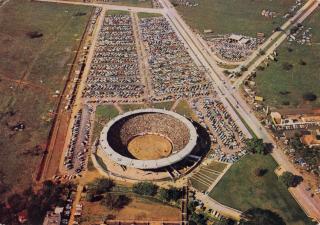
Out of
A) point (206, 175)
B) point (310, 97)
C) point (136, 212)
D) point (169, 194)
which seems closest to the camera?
point (136, 212)

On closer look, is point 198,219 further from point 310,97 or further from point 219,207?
point 310,97

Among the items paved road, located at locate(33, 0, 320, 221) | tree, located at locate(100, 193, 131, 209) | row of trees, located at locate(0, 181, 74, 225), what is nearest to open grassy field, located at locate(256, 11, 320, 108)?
paved road, located at locate(33, 0, 320, 221)

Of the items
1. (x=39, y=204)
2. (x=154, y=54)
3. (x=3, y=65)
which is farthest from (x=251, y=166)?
(x=3, y=65)

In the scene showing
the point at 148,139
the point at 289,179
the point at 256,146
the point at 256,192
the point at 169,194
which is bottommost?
the point at 256,192

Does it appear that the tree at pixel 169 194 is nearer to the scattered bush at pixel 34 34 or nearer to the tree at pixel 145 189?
the tree at pixel 145 189

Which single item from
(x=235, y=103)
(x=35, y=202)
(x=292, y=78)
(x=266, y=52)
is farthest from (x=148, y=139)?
(x=266, y=52)

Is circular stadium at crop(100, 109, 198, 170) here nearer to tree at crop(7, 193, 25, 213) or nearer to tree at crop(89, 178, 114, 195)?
tree at crop(89, 178, 114, 195)
